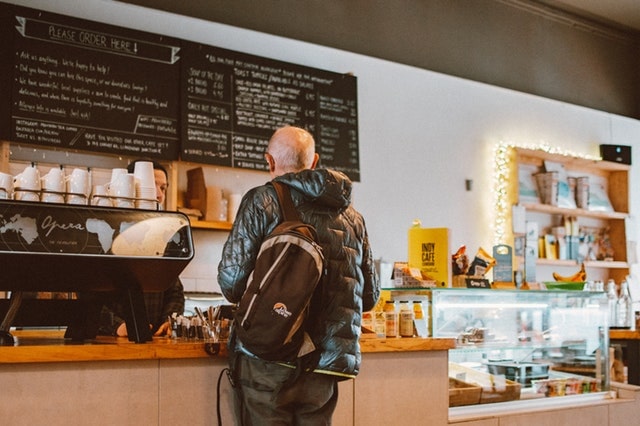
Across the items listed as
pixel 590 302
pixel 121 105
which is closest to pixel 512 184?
pixel 590 302

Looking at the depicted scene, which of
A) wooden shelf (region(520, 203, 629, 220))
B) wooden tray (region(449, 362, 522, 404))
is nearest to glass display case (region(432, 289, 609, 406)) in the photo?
wooden tray (region(449, 362, 522, 404))

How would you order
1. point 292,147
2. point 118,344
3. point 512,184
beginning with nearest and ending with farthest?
point 118,344 < point 292,147 < point 512,184

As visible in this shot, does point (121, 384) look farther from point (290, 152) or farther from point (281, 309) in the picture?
point (290, 152)

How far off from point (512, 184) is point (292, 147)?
4.07 meters

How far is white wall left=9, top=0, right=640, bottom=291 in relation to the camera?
16.0 ft

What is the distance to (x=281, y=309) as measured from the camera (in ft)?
7.18

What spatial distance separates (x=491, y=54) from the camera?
6512mm

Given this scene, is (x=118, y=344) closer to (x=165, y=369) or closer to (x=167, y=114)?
(x=165, y=369)

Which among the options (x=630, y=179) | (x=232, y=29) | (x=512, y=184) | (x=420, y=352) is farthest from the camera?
(x=630, y=179)

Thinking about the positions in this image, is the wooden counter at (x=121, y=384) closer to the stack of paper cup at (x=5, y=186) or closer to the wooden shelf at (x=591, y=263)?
the stack of paper cup at (x=5, y=186)

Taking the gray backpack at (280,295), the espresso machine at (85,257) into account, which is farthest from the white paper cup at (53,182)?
the gray backpack at (280,295)

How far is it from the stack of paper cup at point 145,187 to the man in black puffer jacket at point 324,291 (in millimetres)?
292

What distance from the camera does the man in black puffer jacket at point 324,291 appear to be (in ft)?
7.66

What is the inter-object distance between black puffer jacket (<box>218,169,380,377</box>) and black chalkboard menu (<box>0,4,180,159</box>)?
→ 2.16 meters
